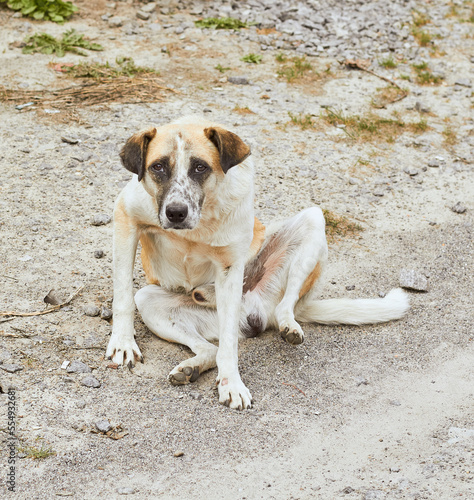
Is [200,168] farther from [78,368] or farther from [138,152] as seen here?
[78,368]

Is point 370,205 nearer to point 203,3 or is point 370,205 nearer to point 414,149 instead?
point 414,149

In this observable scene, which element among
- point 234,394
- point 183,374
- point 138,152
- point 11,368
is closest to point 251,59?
point 138,152

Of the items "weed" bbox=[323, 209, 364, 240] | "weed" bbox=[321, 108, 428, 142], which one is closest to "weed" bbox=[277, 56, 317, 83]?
"weed" bbox=[321, 108, 428, 142]

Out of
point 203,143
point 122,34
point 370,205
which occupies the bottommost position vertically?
point 370,205

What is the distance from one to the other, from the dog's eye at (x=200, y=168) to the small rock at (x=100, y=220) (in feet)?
6.91

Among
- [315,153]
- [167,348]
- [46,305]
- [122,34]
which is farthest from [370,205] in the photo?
[122,34]

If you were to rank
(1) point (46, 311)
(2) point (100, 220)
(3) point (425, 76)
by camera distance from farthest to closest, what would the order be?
(3) point (425, 76) → (2) point (100, 220) → (1) point (46, 311)

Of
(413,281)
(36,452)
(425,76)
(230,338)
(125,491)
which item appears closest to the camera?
(125,491)

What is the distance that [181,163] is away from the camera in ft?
12.5

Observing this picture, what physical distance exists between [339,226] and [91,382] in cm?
303

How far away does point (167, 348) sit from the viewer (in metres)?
4.50

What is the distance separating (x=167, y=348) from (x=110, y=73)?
4644 millimetres

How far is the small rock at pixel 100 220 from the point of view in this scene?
5.75 metres

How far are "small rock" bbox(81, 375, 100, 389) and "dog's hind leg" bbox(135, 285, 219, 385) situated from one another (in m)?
0.57
